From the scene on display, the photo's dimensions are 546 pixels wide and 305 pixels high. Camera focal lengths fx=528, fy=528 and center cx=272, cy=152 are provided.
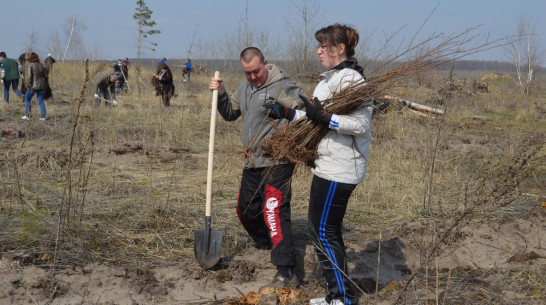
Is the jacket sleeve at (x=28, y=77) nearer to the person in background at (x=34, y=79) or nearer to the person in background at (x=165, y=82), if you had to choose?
the person in background at (x=34, y=79)

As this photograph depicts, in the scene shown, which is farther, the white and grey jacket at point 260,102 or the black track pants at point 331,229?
the white and grey jacket at point 260,102

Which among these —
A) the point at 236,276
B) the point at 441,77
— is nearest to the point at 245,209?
the point at 236,276

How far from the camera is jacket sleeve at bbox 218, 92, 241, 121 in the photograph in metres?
4.25

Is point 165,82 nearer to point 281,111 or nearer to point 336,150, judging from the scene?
point 281,111

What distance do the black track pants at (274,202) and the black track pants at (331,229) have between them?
58 cm

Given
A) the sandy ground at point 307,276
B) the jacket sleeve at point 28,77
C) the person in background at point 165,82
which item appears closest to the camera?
the sandy ground at point 307,276

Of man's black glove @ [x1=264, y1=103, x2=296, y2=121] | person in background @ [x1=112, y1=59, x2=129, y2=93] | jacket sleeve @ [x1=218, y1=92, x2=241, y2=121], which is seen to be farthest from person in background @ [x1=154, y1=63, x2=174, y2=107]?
man's black glove @ [x1=264, y1=103, x2=296, y2=121]

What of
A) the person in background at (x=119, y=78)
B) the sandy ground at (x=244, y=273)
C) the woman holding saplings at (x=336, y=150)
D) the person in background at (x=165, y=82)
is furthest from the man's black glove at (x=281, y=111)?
the person in background at (x=119, y=78)

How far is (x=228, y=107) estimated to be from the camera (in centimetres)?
432

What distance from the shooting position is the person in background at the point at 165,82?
1428cm

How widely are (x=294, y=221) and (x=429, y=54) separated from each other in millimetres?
2547

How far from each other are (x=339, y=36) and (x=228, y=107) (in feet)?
4.61

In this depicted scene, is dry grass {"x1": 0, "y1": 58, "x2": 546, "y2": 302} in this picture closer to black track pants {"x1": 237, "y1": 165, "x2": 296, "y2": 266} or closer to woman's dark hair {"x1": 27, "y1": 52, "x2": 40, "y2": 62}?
black track pants {"x1": 237, "y1": 165, "x2": 296, "y2": 266}

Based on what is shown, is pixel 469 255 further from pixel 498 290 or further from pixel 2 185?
pixel 2 185
